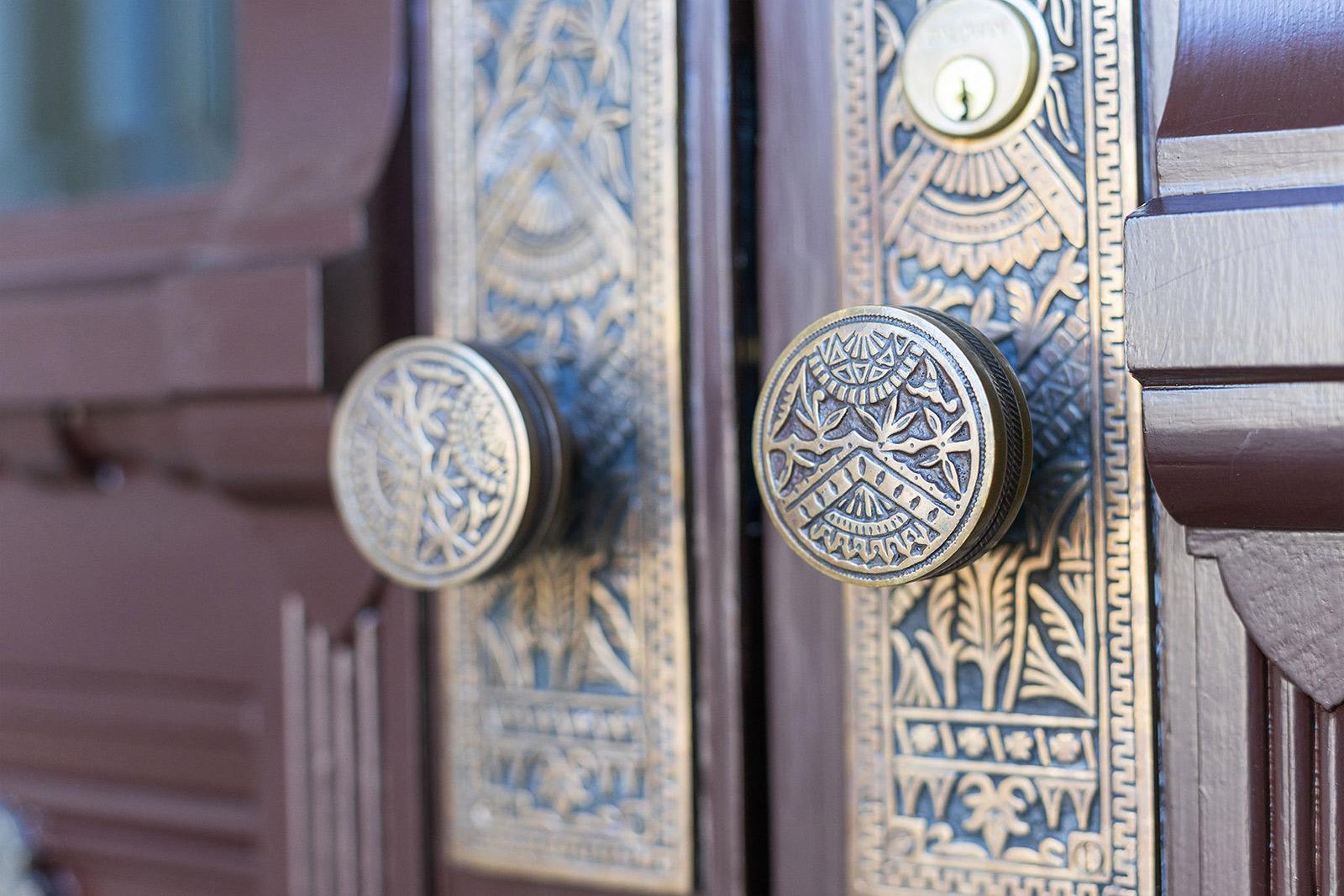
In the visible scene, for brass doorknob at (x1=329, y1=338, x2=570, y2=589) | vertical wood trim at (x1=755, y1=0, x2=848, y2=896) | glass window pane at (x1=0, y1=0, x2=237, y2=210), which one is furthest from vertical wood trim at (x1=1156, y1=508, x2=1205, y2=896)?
glass window pane at (x1=0, y1=0, x2=237, y2=210)

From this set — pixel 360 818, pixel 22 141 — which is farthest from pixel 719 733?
pixel 22 141

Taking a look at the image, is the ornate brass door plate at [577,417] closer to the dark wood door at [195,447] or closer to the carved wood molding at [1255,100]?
the dark wood door at [195,447]

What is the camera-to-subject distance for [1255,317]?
1.18 ft

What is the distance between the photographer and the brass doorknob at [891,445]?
15.5 inches

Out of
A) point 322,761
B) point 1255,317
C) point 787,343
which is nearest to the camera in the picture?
point 1255,317

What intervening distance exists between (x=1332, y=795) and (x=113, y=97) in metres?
0.61

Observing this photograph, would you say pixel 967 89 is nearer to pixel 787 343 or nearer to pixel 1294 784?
pixel 787 343

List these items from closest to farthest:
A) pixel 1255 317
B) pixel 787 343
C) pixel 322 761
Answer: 1. pixel 1255 317
2. pixel 787 343
3. pixel 322 761

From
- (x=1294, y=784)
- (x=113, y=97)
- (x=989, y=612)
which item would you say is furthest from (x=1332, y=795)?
(x=113, y=97)

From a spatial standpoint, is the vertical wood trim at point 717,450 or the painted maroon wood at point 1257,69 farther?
the vertical wood trim at point 717,450

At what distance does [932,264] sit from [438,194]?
213mm

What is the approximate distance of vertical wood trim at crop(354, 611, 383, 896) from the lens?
56 cm

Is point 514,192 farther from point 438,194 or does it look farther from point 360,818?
point 360,818

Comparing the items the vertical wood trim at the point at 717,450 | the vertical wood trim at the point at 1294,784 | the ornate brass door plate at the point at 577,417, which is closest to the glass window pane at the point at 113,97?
the ornate brass door plate at the point at 577,417
